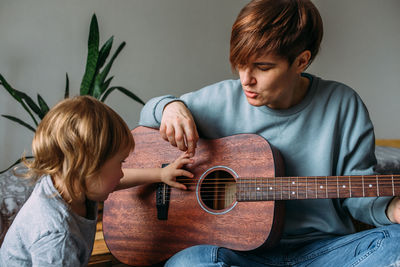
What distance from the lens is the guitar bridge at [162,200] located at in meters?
1.13

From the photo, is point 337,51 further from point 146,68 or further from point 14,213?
point 14,213

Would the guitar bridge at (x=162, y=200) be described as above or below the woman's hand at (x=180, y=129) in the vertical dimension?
below

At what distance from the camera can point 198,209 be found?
1.08 meters

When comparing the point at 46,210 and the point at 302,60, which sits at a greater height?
the point at 302,60

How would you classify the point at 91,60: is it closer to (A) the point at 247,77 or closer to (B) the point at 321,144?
(A) the point at 247,77

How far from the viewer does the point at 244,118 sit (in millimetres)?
1154

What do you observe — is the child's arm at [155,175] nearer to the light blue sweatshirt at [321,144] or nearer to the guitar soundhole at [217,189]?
the guitar soundhole at [217,189]

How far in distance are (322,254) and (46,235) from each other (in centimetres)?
73

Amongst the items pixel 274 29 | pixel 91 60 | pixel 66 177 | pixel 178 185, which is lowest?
pixel 178 185

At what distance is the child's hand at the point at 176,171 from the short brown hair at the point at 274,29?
0.35m


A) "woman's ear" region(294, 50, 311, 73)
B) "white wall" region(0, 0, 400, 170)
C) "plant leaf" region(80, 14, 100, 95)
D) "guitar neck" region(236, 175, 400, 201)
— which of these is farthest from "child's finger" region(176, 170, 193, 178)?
"white wall" region(0, 0, 400, 170)

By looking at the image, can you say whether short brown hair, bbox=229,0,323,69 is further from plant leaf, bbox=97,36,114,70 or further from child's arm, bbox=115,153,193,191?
plant leaf, bbox=97,36,114,70

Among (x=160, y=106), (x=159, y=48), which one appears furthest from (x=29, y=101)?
(x=159, y=48)

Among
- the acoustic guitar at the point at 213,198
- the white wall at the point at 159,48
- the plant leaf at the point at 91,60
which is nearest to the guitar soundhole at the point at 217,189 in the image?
the acoustic guitar at the point at 213,198
